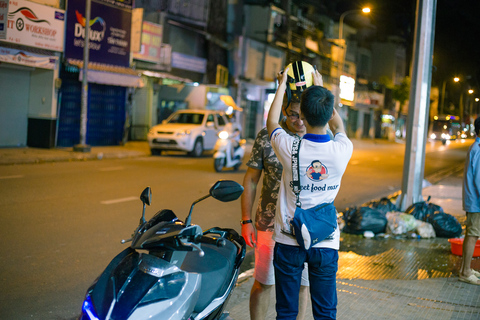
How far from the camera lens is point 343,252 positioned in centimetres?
670

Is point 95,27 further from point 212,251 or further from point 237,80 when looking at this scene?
point 212,251

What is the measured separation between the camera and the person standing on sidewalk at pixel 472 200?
17.4ft

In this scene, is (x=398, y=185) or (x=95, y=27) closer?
(x=398, y=185)

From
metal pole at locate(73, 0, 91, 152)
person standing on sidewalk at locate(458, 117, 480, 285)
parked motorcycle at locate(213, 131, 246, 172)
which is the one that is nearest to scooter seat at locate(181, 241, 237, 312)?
person standing on sidewalk at locate(458, 117, 480, 285)

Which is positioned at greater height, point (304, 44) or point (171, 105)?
point (304, 44)

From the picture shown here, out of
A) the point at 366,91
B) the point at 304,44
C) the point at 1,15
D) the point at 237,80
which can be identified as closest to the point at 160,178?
the point at 1,15

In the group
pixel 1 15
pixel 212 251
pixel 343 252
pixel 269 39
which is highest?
pixel 269 39

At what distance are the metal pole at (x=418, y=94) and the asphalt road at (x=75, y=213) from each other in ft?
7.13

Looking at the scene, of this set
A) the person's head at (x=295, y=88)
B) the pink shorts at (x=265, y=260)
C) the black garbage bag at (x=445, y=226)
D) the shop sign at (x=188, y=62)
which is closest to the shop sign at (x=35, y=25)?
the shop sign at (x=188, y=62)

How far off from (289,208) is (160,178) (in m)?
9.81

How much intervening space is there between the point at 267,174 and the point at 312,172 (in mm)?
727

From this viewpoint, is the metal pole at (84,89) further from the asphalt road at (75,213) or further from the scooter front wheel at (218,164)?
the scooter front wheel at (218,164)

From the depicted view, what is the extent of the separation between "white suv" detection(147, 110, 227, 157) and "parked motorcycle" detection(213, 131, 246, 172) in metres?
3.54

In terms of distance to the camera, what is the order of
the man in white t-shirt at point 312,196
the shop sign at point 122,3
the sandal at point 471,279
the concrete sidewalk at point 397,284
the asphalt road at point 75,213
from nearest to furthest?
1. the man in white t-shirt at point 312,196
2. the concrete sidewalk at point 397,284
3. the asphalt road at point 75,213
4. the sandal at point 471,279
5. the shop sign at point 122,3
